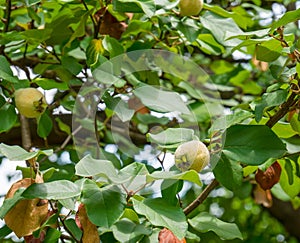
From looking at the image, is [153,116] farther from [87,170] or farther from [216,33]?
[87,170]

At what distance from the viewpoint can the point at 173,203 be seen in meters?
1.03

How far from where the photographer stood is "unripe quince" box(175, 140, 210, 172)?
0.97 m

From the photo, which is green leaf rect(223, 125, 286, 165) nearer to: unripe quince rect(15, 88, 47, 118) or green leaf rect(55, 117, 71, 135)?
unripe quince rect(15, 88, 47, 118)

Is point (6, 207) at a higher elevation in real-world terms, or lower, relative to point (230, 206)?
higher

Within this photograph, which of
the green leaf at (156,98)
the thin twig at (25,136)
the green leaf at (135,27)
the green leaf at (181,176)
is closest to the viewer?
the green leaf at (181,176)

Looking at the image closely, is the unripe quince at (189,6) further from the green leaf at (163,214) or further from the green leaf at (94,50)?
the green leaf at (163,214)

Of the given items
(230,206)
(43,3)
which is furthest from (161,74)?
(230,206)

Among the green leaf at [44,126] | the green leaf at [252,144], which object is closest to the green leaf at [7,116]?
the green leaf at [44,126]

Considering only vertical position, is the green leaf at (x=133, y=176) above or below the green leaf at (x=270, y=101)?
below

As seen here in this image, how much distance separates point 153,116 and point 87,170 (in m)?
0.75

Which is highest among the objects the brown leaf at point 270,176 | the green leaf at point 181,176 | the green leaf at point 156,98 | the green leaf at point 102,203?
the green leaf at point 181,176

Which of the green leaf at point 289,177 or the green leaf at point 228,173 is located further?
the green leaf at point 289,177

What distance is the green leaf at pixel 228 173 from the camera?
107 cm

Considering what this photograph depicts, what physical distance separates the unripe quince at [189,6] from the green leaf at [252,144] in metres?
0.32
